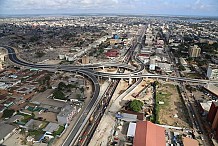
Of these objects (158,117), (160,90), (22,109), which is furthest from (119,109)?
(22,109)

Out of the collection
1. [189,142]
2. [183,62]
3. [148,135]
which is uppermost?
[183,62]

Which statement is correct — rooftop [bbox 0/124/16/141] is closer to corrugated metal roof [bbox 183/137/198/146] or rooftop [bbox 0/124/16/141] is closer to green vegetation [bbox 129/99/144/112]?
green vegetation [bbox 129/99/144/112]

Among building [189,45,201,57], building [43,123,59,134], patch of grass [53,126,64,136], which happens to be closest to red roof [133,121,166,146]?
patch of grass [53,126,64,136]

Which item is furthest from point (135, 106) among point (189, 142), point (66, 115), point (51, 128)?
point (51, 128)

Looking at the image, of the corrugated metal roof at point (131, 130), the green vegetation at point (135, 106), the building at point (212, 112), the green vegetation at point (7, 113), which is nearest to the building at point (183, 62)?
the building at point (212, 112)

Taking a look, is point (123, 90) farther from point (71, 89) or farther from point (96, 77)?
point (71, 89)

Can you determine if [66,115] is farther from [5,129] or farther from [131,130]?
[131,130]
